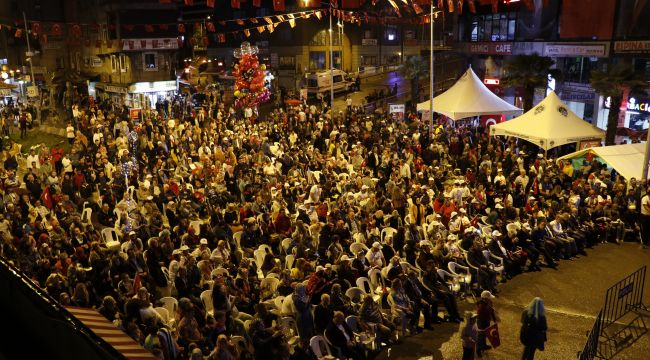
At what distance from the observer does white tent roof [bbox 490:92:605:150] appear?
60.2 ft

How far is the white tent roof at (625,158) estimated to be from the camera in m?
15.8

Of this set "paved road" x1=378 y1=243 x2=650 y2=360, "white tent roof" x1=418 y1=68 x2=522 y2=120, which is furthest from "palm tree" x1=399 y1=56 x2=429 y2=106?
"paved road" x1=378 y1=243 x2=650 y2=360

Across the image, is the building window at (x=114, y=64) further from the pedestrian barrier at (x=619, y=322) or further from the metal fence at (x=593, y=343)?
the metal fence at (x=593, y=343)

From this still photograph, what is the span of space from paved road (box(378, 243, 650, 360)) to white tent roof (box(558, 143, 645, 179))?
9.00 feet

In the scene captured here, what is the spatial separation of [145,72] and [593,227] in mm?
33251

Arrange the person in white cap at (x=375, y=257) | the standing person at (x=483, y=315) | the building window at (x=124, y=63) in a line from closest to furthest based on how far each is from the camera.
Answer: the standing person at (x=483, y=315)
the person in white cap at (x=375, y=257)
the building window at (x=124, y=63)

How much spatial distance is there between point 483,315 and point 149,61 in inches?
A: 1404

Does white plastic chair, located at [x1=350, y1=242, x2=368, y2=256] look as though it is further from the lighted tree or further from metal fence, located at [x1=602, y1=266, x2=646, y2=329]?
the lighted tree

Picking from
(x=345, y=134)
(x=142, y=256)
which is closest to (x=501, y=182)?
(x=345, y=134)

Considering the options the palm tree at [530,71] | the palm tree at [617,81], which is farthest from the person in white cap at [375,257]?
the palm tree at [530,71]

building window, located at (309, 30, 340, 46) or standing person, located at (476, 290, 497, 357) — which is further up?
building window, located at (309, 30, 340, 46)

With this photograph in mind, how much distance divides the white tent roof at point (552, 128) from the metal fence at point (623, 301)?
7923mm

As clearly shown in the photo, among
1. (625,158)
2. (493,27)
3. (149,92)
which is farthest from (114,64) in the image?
(625,158)

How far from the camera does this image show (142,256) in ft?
36.0
